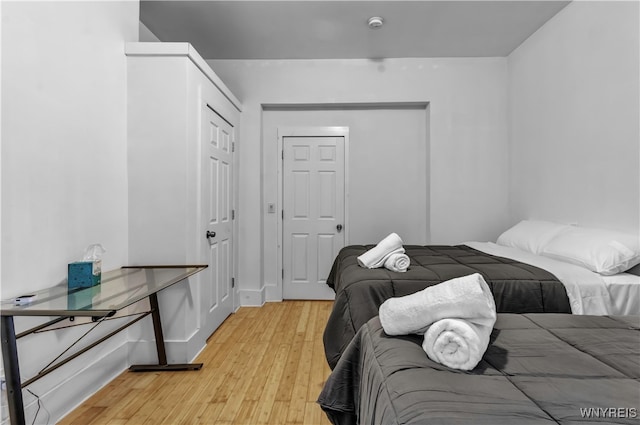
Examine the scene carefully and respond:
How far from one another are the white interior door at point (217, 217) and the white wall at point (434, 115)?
17.0 inches

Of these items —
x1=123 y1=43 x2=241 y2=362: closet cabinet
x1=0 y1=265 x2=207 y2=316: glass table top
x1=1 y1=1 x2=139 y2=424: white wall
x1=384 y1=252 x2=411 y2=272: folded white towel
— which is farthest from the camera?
x1=123 y1=43 x2=241 y2=362: closet cabinet

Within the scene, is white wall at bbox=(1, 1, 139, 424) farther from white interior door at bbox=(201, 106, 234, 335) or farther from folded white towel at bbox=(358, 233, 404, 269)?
folded white towel at bbox=(358, 233, 404, 269)

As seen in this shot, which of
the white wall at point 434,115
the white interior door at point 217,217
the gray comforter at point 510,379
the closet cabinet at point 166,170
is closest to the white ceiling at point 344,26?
the white wall at point 434,115

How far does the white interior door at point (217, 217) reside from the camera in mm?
2873

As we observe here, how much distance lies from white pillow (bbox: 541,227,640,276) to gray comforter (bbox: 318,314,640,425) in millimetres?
858

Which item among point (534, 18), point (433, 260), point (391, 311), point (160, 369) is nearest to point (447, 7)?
point (534, 18)

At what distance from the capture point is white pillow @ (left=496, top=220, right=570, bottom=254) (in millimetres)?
2699

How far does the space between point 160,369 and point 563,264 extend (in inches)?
110

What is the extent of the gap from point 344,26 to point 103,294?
299cm

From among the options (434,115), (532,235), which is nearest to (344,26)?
(434,115)

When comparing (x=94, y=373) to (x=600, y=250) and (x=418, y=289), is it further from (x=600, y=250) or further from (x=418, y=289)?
(x=600, y=250)

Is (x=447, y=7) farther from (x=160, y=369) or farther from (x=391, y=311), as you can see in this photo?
(x=160, y=369)

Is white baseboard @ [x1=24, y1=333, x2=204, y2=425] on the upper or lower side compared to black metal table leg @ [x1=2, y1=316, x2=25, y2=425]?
lower

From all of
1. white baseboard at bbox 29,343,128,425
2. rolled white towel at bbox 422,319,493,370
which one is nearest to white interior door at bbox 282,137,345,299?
white baseboard at bbox 29,343,128,425
